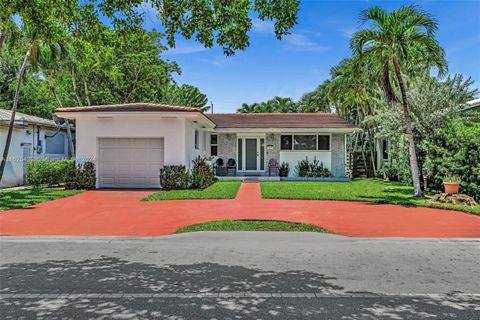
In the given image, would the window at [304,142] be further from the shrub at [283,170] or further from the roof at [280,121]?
the shrub at [283,170]

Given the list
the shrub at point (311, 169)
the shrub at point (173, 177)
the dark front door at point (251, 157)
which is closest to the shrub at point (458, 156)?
the shrub at point (311, 169)

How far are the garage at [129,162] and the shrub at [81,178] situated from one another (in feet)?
2.21

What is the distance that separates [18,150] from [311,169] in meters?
16.4

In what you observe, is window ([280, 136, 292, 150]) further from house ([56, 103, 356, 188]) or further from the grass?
the grass

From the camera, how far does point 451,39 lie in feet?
62.8

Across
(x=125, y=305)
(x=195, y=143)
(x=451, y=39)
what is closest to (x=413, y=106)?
(x=451, y=39)

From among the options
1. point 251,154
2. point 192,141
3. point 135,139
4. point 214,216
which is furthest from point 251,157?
point 214,216

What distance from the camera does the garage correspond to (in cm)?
1978

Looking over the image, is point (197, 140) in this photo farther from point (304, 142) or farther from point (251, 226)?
point (251, 226)

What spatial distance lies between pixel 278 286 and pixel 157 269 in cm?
202

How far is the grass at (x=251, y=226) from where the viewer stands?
9.72 metres

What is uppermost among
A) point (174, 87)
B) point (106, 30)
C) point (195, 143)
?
point (174, 87)

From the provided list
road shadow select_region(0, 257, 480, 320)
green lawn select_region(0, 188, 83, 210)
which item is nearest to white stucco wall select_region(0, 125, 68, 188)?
green lawn select_region(0, 188, 83, 210)

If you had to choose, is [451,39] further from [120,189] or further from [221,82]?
[120,189]
